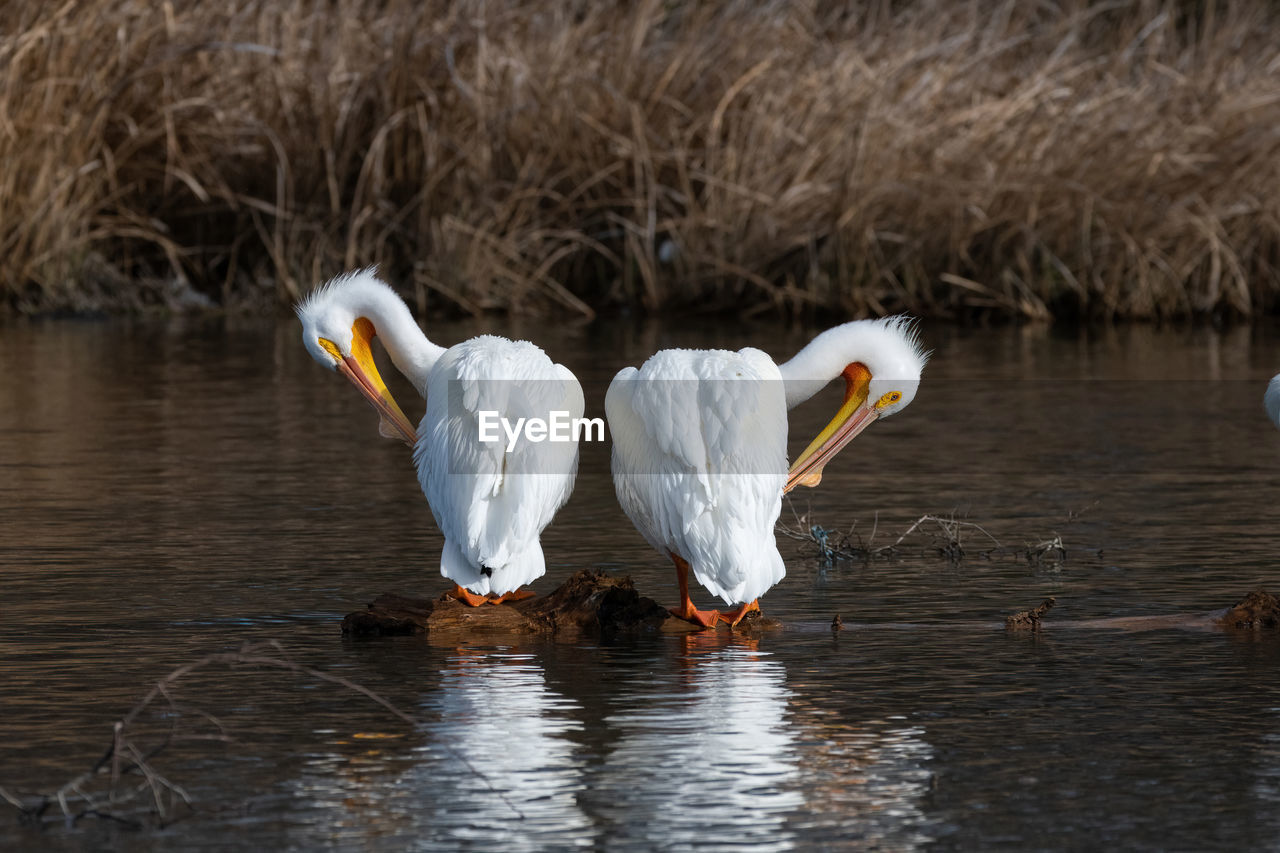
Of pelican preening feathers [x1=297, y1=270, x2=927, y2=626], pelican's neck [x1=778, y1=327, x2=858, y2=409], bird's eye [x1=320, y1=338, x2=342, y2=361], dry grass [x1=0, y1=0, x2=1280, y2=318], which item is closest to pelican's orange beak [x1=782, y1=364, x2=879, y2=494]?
pelican's neck [x1=778, y1=327, x2=858, y2=409]

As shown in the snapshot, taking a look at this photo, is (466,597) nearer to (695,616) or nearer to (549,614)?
(549,614)

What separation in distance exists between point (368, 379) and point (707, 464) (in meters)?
1.76

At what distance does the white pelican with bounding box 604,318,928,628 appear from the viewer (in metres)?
6.01

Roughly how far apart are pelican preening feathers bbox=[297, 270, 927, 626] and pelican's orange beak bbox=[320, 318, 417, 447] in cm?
69

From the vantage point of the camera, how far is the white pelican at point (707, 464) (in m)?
6.01

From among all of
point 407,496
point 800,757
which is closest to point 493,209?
point 407,496

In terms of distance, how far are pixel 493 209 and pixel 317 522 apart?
340 inches

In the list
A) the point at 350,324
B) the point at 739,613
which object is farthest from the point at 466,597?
the point at 350,324

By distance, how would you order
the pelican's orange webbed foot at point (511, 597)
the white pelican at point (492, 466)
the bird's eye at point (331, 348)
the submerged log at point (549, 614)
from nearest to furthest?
the white pelican at point (492, 466) < the submerged log at point (549, 614) < the pelican's orange webbed foot at point (511, 597) < the bird's eye at point (331, 348)

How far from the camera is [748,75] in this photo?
53.4ft

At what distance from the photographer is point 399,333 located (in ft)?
24.2

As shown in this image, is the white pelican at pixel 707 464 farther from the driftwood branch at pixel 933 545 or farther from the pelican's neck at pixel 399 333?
the pelican's neck at pixel 399 333

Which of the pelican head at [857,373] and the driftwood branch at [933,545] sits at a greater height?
the pelican head at [857,373]

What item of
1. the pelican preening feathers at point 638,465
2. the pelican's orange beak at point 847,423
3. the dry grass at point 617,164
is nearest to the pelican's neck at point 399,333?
the pelican preening feathers at point 638,465
